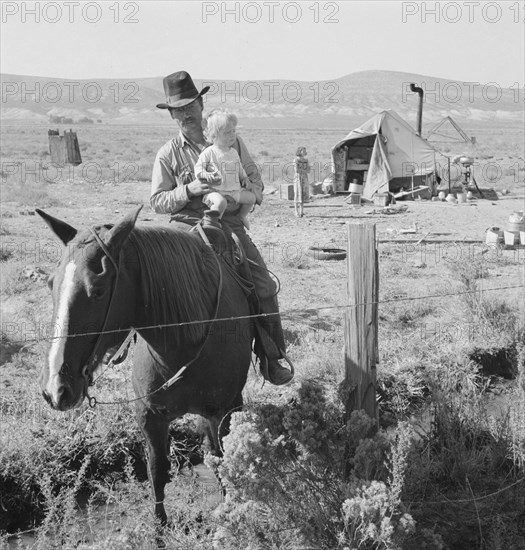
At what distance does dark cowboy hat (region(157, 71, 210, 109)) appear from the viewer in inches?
186

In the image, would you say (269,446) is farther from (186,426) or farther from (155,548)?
(186,426)

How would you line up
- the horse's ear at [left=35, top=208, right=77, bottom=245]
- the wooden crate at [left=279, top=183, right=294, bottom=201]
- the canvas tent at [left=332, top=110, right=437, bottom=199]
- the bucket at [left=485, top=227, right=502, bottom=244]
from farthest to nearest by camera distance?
the canvas tent at [left=332, top=110, right=437, bottom=199] < the wooden crate at [left=279, top=183, right=294, bottom=201] < the bucket at [left=485, top=227, right=502, bottom=244] < the horse's ear at [left=35, top=208, right=77, bottom=245]

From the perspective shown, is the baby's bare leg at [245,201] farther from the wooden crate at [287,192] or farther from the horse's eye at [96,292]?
the wooden crate at [287,192]

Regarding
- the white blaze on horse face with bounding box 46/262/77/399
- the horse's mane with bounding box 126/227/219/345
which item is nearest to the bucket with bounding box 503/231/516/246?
the horse's mane with bounding box 126/227/219/345

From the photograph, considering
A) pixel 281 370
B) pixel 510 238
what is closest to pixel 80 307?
pixel 281 370

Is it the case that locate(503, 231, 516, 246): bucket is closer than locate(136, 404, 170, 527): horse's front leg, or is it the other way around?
locate(136, 404, 170, 527): horse's front leg

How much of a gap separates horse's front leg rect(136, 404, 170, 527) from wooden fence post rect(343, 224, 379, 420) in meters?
1.14

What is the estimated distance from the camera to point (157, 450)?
13.9 ft

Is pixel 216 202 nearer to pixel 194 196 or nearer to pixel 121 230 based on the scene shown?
pixel 194 196

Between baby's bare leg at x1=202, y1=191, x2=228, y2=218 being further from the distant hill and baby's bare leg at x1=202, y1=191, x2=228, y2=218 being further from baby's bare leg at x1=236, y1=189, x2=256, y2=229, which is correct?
the distant hill


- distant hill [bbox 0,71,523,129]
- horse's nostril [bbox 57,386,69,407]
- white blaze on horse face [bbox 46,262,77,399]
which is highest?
distant hill [bbox 0,71,523,129]

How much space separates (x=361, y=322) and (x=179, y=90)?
1975 millimetres

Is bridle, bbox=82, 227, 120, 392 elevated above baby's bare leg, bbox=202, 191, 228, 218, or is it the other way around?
baby's bare leg, bbox=202, 191, 228, 218

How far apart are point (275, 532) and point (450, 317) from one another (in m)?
5.15
